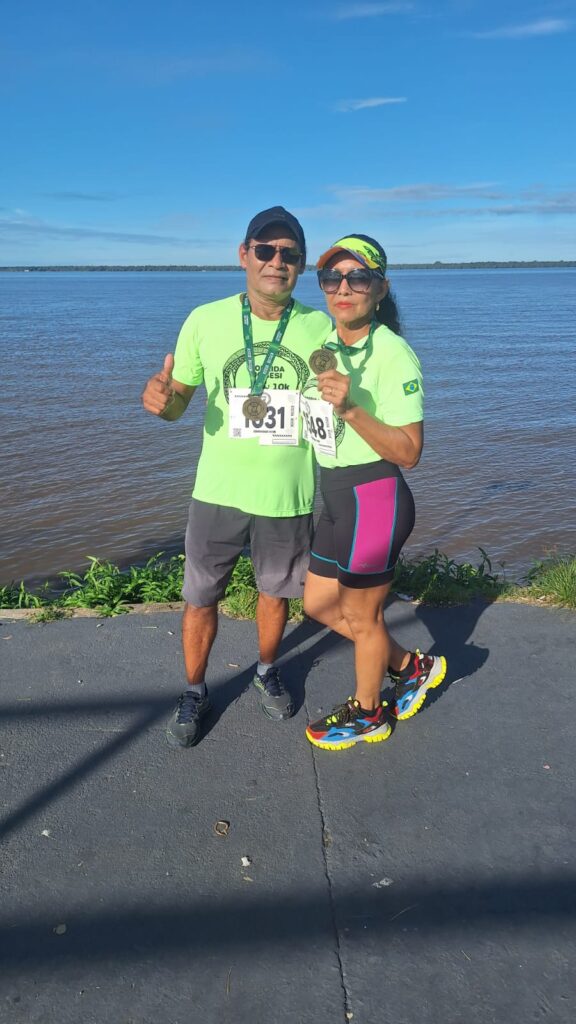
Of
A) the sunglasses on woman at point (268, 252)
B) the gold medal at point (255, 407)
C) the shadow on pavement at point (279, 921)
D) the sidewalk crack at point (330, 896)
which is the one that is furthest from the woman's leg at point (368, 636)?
the sunglasses on woman at point (268, 252)

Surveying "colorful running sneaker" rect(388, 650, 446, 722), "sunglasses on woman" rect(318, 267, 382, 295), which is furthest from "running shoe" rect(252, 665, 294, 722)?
"sunglasses on woman" rect(318, 267, 382, 295)

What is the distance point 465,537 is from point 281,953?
7.15 m

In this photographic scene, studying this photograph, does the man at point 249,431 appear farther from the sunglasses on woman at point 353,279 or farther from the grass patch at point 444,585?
the grass patch at point 444,585

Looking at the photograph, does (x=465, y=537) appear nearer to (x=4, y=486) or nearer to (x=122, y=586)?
(x=122, y=586)

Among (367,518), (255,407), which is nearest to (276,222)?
(255,407)

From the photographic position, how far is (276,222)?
3207 millimetres

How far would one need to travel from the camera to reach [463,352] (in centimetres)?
2636

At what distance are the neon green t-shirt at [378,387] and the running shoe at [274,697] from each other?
1.22 metres

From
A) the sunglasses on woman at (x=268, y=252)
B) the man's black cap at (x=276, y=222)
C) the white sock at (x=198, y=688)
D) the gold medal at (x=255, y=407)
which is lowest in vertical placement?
the white sock at (x=198, y=688)

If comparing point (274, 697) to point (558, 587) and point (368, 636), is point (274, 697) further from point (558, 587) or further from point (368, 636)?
point (558, 587)

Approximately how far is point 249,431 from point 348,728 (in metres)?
1.42

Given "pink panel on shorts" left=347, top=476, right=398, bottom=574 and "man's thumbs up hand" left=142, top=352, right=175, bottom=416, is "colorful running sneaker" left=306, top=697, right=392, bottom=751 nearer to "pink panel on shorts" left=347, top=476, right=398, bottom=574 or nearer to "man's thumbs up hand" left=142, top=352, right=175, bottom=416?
"pink panel on shorts" left=347, top=476, right=398, bottom=574

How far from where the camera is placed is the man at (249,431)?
3266 millimetres

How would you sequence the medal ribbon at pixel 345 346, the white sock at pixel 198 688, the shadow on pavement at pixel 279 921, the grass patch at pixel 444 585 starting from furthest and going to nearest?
1. the grass patch at pixel 444 585
2. the white sock at pixel 198 688
3. the medal ribbon at pixel 345 346
4. the shadow on pavement at pixel 279 921
